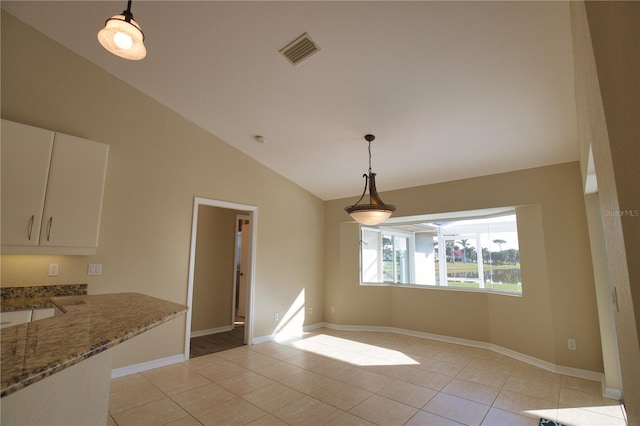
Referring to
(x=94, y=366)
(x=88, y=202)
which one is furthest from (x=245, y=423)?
(x=88, y=202)

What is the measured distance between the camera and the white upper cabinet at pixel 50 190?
2561mm

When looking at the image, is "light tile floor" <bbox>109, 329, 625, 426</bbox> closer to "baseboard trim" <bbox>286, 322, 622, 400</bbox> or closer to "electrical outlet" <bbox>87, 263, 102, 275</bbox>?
"baseboard trim" <bbox>286, 322, 622, 400</bbox>

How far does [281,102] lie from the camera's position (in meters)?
3.44

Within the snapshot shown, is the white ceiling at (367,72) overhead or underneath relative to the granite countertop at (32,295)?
overhead

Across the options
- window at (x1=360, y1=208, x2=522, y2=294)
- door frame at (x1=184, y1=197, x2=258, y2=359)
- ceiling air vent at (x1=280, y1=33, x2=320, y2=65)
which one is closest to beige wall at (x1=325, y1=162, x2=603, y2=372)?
window at (x1=360, y1=208, x2=522, y2=294)

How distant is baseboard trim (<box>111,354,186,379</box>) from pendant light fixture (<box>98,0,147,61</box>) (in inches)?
126

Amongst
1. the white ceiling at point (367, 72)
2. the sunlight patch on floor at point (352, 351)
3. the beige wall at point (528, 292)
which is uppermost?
the white ceiling at point (367, 72)

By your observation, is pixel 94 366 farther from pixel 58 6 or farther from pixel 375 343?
pixel 375 343

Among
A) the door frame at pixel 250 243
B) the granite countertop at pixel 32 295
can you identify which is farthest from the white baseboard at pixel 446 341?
the granite countertop at pixel 32 295

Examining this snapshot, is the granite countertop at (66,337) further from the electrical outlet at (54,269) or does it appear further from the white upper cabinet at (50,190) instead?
the electrical outlet at (54,269)

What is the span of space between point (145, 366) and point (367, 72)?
13.2ft

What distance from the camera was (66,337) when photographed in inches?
36.5

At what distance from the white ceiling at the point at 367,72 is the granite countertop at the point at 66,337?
234cm

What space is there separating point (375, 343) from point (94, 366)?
13.8ft
